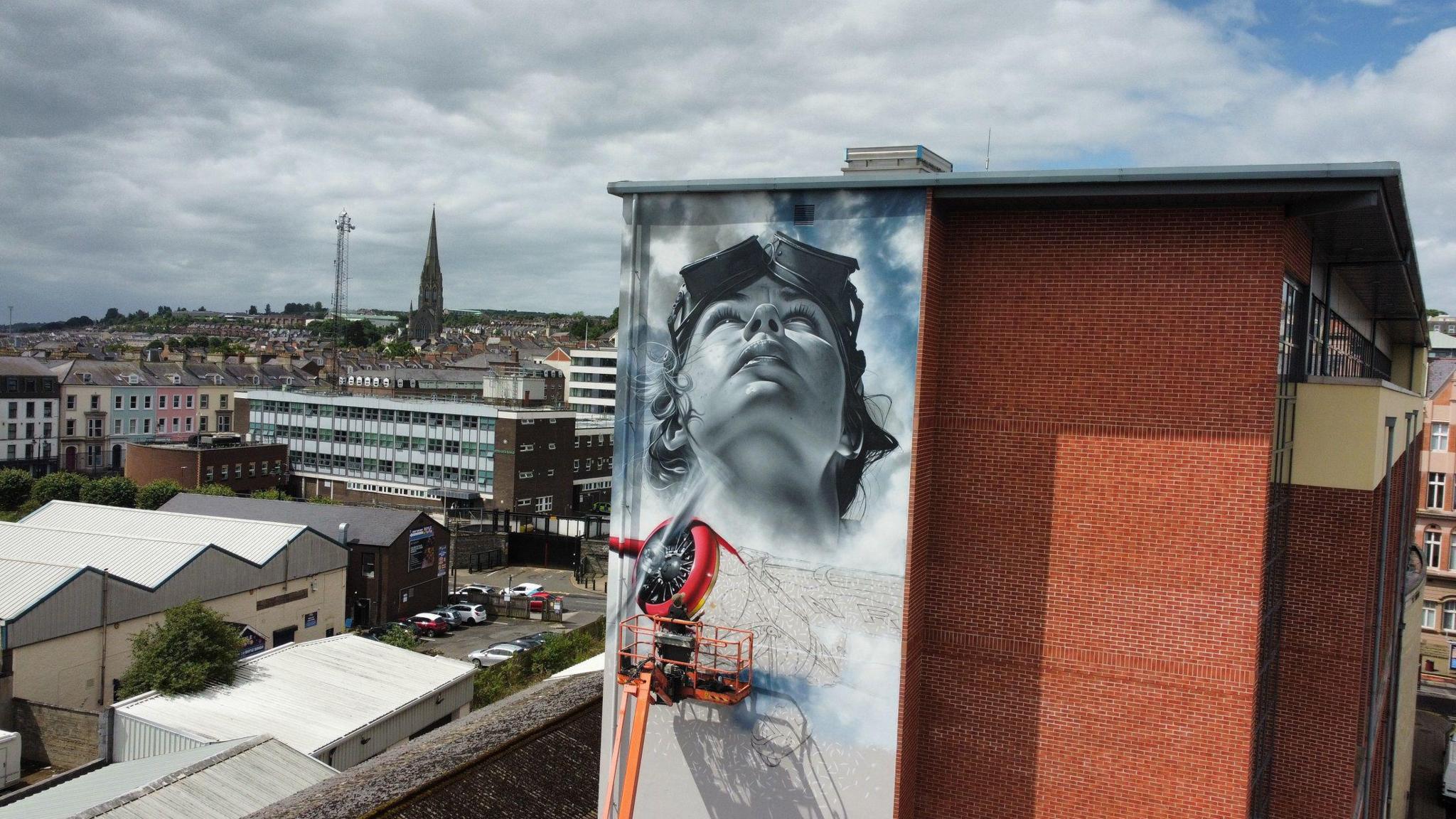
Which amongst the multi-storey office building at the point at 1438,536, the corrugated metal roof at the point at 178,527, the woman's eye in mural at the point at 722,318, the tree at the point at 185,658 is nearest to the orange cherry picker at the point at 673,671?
the woman's eye in mural at the point at 722,318

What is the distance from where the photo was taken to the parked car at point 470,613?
42.2m

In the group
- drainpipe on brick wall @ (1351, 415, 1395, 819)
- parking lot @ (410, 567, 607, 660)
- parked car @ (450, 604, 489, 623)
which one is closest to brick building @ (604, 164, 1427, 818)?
drainpipe on brick wall @ (1351, 415, 1395, 819)

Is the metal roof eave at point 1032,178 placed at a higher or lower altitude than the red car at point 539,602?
higher

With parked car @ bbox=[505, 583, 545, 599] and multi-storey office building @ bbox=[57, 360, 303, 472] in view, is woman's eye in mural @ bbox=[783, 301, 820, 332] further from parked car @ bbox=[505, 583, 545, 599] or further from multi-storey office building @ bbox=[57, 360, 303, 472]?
multi-storey office building @ bbox=[57, 360, 303, 472]

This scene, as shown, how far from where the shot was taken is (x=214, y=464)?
59250 mm

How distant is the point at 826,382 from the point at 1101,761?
5225mm

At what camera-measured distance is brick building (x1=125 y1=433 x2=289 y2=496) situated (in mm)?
58219

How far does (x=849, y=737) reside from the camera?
37.9 ft

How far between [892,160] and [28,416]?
76.2 m

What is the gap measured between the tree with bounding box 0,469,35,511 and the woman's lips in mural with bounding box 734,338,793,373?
58.6 m

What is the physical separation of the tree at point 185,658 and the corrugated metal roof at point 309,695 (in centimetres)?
35

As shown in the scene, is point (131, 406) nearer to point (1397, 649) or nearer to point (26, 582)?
point (26, 582)

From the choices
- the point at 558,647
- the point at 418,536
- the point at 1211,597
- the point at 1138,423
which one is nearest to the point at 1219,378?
the point at 1138,423

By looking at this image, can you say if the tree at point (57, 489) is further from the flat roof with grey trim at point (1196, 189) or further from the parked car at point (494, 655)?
the flat roof with grey trim at point (1196, 189)
